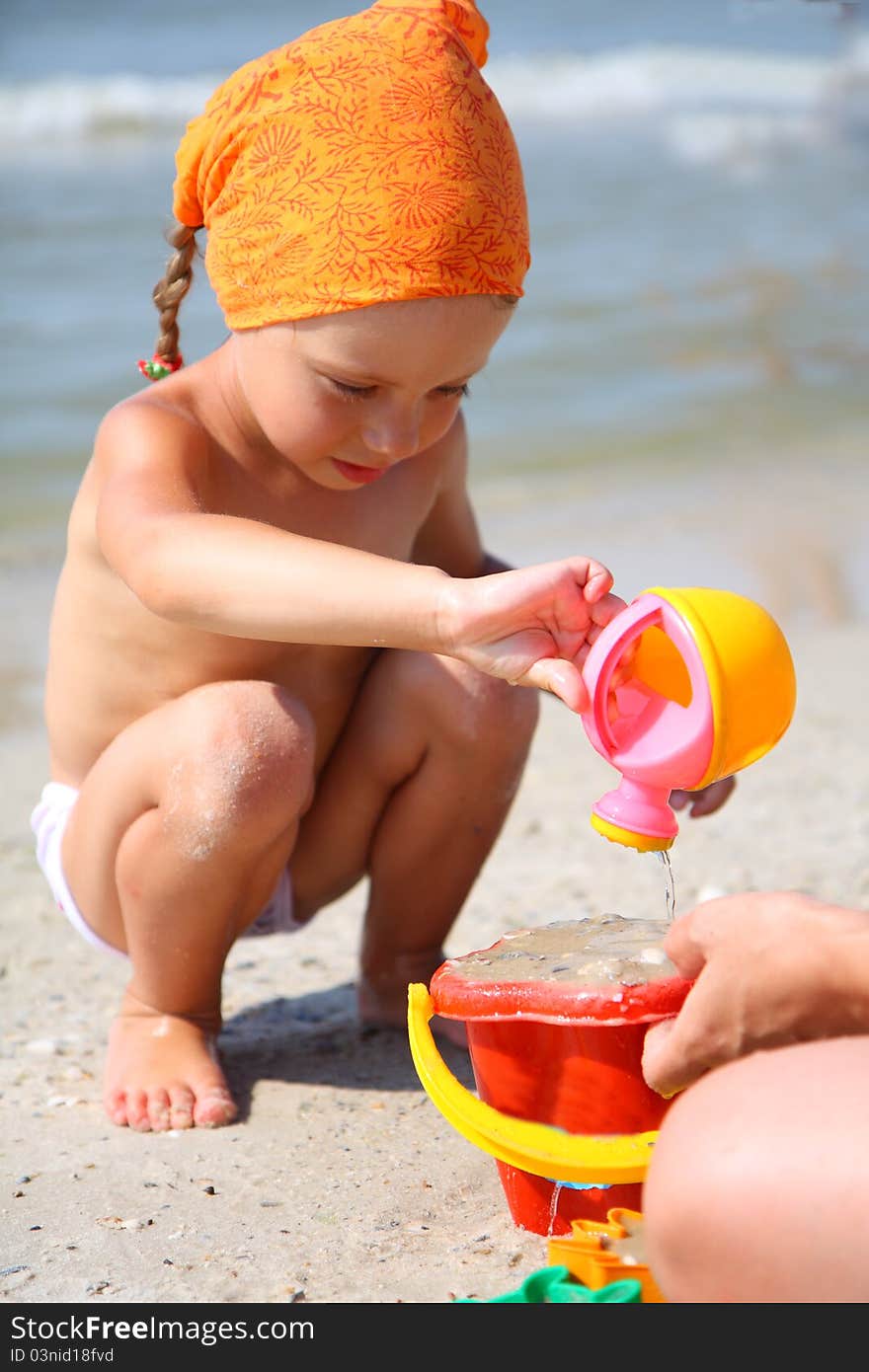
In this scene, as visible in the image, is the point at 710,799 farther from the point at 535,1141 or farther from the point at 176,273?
the point at 176,273

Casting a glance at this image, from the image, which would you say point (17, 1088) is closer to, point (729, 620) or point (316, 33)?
point (729, 620)

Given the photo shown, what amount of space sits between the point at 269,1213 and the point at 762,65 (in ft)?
45.1

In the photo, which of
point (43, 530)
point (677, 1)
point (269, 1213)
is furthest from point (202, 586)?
point (677, 1)

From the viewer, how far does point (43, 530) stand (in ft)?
20.2

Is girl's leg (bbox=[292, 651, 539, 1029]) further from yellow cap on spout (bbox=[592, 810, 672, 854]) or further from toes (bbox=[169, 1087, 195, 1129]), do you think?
yellow cap on spout (bbox=[592, 810, 672, 854])

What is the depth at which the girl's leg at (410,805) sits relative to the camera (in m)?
2.38

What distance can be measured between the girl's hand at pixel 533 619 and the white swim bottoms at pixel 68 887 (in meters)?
0.86

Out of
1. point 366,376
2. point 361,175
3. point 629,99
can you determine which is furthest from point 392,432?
point 629,99

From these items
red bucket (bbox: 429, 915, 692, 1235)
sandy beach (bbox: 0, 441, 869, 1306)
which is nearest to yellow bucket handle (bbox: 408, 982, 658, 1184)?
red bucket (bbox: 429, 915, 692, 1235)

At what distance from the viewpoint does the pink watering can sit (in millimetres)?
1542

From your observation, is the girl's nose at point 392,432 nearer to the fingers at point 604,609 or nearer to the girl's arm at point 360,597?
the girl's arm at point 360,597

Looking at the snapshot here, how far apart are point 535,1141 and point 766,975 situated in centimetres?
37

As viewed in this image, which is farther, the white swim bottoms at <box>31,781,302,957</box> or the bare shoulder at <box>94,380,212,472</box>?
the white swim bottoms at <box>31,781,302,957</box>

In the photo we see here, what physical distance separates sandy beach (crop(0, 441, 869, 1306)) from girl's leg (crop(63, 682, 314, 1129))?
3.4 inches
